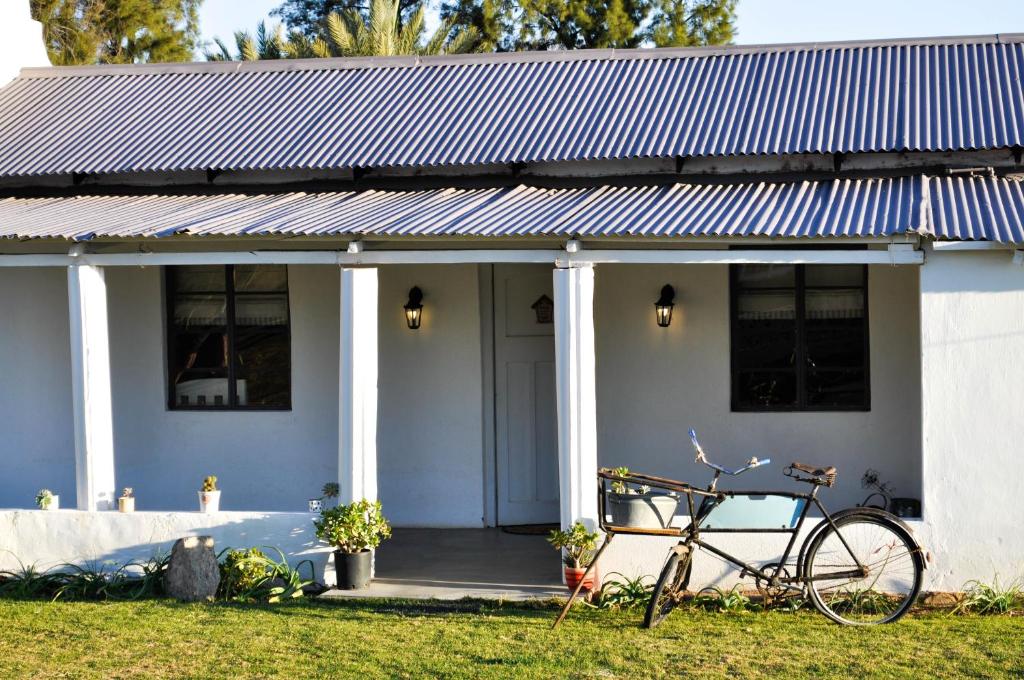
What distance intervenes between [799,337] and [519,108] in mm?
3309

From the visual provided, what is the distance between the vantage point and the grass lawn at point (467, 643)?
24.2ft

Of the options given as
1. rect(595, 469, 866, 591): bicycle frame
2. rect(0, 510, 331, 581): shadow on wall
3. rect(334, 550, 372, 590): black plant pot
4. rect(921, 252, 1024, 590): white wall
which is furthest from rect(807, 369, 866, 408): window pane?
rect(0, 510, 331, 581): shadow on wall

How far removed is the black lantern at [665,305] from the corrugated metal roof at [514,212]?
949 millimetres

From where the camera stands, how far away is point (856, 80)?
11.9 meters

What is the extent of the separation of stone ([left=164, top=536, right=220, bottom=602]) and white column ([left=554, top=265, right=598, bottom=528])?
2.52 metres

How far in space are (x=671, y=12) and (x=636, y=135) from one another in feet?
69.5

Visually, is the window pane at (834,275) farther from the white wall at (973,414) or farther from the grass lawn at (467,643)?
the grass lawn at (467,643)

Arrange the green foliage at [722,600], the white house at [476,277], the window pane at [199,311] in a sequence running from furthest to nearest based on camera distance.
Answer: the window pane at [199,311] → the white house at [476,277] → the green foliage at [722,600]

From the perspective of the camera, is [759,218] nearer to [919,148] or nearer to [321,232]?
[919,148]

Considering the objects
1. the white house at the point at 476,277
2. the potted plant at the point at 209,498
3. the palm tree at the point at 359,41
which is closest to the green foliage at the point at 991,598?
the white house at the point at 476,277

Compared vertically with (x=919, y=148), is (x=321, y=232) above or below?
below

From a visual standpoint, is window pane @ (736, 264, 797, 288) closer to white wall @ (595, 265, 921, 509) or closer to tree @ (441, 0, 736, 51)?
white wall @ (595, 265, 921, 509)

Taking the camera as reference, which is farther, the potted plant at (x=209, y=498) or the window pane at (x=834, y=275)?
the window pane at (x=834, y=275)

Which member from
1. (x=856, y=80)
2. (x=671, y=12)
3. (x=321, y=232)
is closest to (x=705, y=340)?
(x=856, y=80)
